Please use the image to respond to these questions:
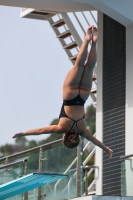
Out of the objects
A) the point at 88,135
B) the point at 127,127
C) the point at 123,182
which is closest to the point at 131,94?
the point at 127,127

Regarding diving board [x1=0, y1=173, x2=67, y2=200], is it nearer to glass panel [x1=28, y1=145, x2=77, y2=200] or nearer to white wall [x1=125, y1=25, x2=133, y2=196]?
glass panel [x1=28, y1=145, x2=77, y2=200]

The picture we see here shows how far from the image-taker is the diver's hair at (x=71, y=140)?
408 inches

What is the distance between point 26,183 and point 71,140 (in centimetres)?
135

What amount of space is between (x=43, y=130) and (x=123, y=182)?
2.36 m

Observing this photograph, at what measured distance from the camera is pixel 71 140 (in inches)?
408

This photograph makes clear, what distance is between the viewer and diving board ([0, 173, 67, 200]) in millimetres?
10988

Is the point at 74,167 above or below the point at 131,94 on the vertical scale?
below

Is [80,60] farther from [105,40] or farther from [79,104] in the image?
[105,40]

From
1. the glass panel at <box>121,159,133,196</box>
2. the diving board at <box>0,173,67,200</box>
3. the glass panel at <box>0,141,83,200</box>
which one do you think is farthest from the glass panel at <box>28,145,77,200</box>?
the glass panel at <box>121,159,133,196</box>

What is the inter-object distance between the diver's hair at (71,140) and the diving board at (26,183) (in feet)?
2.50

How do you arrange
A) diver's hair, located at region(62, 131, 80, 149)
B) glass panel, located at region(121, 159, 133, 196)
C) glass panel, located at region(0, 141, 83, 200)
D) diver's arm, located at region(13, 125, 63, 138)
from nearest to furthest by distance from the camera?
1. diver's arm, located at region(13, 125, 63, 138)
2. diver's hair, located at region(62, 131, 80, 149)
3. glass panel, located at region(121, 159, 133, 196)
4. glass panel, located at region(0, 141, 83, 200)

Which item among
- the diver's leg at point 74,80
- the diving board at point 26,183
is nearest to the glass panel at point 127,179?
the diving board at point 26,183

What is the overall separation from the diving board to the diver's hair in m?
0.76

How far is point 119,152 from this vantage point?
14328 mm
